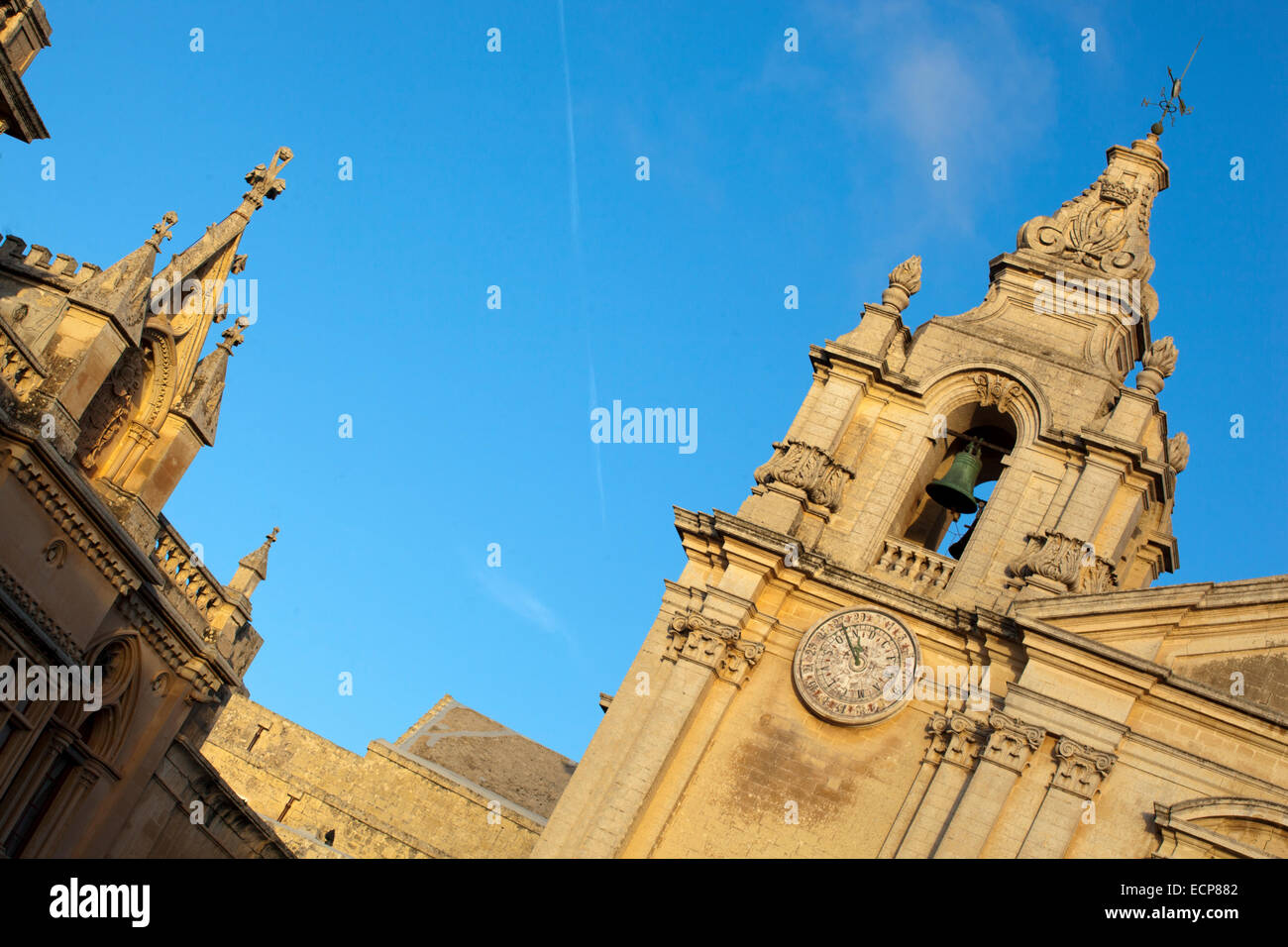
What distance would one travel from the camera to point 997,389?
26.2 meters

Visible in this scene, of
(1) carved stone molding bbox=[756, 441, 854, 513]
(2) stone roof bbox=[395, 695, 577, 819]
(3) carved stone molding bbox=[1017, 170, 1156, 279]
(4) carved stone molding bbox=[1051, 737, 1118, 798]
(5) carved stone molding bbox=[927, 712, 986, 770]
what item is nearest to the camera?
(4) carved stone molding bbox=[1051, 737, 1118, 798]

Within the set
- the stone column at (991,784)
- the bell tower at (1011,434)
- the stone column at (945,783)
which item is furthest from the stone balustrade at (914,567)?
the stone column at (991,784)

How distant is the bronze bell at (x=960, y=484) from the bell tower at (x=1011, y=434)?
0.03 m

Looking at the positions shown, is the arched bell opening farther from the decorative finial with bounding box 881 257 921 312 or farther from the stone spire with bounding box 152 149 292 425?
the stone spire with bounding box 152 149 292 425

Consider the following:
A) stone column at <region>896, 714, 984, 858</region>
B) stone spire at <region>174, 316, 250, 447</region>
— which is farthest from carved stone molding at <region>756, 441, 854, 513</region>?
stone spire at <region>174, 316, 250, 447</region>

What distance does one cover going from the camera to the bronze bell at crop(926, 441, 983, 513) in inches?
1011

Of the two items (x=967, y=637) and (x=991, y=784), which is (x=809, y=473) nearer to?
(x=967, y=637)

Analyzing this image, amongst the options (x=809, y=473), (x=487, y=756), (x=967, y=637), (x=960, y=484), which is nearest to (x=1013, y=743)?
(x=967, y=637)

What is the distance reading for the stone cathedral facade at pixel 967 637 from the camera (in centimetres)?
2209

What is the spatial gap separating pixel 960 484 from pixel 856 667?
3.45 meters

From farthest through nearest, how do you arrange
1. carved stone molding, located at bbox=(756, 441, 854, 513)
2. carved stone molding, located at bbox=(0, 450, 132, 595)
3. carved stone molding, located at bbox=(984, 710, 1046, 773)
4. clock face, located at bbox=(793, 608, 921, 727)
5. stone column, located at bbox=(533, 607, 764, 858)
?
1. carved stone molding, located at bbox=(756, 441, 854, 513)
2. clock face, located at bbox=(793, 608, 921, 727)
3. stone column, located at bbox=(533, 607, 764, 858)
4. carved stone molding, located at bbox=(984, 710, 1046, 773)
5. carved stone molding, located at bbox=(0, 450, 132, 595)

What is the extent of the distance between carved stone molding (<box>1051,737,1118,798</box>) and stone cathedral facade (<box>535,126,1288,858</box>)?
0.03 metres
